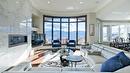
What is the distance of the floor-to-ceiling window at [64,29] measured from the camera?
46.6ft

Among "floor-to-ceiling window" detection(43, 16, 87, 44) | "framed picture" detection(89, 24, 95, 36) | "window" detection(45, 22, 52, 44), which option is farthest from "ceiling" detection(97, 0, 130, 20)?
"window" detection(45, 22, 52, 44)

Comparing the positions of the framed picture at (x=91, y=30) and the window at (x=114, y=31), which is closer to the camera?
the framed picture at (x=91, y=30)

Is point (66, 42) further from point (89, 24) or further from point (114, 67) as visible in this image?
point (114, 67)

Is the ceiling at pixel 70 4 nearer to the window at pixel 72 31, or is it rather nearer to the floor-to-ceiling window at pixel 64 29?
the floor-to-ceiling window at pixel 64 29

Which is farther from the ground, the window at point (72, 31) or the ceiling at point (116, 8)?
the ceiling at point (116, 8)

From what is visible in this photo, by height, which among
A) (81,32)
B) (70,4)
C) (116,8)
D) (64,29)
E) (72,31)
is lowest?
(81,32)

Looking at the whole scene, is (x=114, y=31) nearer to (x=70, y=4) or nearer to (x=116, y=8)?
(x=70, y=4)

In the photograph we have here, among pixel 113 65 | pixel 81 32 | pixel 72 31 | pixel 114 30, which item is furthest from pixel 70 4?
pixel 113 65

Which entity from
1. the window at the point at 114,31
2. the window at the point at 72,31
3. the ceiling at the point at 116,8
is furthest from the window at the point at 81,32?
the ceiling at the point at 116,8

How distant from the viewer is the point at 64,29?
14.6 meters

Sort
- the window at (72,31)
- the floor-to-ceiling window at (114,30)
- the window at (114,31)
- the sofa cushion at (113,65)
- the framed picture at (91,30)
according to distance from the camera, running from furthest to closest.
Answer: the window at (72,31)
the window at (114,31)
the floor-to-ceiling window at (114,30)
the framed picture at (91,30)
the sofa cushion at (113,65)

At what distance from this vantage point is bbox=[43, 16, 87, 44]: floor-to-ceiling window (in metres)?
14.2

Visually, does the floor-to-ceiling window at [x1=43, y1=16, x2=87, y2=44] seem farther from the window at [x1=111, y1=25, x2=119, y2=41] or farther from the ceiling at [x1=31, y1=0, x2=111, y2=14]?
the window at [x1=111, y1=25, x2=119, y2=41]

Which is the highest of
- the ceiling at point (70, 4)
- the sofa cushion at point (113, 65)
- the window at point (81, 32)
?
the ceiling at point (70, 4)
